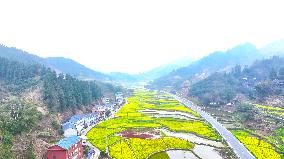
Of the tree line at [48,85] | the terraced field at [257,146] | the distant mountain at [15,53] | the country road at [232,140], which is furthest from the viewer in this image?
the distant mountain at [15,53]

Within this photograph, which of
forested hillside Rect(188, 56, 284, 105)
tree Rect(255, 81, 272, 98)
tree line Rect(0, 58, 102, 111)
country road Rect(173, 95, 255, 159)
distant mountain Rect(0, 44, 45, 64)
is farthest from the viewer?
distant mountain Rect(0, 44, 45, 64)

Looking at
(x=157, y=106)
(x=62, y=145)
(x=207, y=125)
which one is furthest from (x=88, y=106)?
(x=62, y=145)

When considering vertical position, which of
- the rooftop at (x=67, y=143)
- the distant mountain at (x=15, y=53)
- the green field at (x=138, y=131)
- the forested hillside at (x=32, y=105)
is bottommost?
the green field at (x=138, y=131)

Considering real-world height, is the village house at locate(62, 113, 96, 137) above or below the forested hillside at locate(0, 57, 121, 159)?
below

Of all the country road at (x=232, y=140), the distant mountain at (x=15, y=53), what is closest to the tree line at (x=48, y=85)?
the country road at (x=232, y=140)

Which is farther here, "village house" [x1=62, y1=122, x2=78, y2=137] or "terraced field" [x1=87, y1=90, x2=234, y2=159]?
"village house" [x1=62, y1=122, x2=78, y2=137]

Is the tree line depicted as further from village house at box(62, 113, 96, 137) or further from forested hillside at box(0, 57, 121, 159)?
village house at box(62, 113, 96, 137)

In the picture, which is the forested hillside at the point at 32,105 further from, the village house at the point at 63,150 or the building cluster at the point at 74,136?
the building cluster at the point at 74,136

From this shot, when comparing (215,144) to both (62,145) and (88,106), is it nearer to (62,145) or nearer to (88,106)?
(62,145)

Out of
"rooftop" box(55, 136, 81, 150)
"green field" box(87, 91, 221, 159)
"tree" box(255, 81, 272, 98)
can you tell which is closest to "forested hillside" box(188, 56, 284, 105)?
"tree" box(255, 81, 272, 98)
